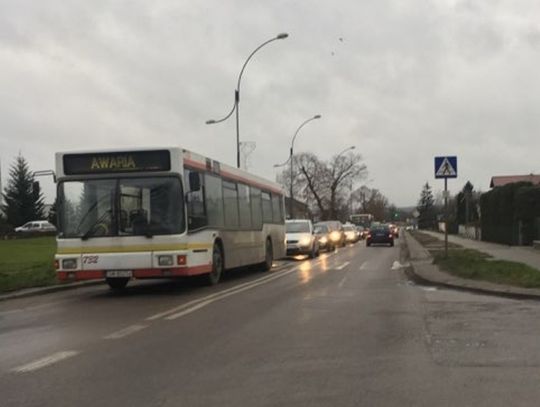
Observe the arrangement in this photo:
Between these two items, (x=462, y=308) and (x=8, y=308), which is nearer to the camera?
(x=462, y=308)

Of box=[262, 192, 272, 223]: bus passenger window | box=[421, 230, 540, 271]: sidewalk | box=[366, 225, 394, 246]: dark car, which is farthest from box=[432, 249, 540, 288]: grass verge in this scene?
box=[366, 225, 394, 246]: dark car

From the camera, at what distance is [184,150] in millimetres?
14758

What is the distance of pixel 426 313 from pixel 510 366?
3.95 metres

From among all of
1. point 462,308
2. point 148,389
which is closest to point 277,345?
point 148,389

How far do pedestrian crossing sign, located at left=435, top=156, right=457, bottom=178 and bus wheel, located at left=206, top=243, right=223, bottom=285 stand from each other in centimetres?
775

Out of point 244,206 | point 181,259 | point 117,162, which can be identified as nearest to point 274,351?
point 181,259

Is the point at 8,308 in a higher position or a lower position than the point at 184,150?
lower

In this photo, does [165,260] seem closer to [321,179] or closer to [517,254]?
[517,254]

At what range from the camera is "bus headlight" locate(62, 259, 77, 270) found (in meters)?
14.1

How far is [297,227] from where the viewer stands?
31.9 metres

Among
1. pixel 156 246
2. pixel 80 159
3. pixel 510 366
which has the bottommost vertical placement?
pixel 510 366

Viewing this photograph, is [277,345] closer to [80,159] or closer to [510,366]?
[510,366]

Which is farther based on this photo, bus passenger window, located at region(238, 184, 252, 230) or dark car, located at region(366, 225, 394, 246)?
dark car, located at region(366, 225, 394, 246)

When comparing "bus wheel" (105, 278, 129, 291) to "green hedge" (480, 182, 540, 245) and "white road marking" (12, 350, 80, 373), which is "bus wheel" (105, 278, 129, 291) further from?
"green hedge" (480, 182, 540, 245)
